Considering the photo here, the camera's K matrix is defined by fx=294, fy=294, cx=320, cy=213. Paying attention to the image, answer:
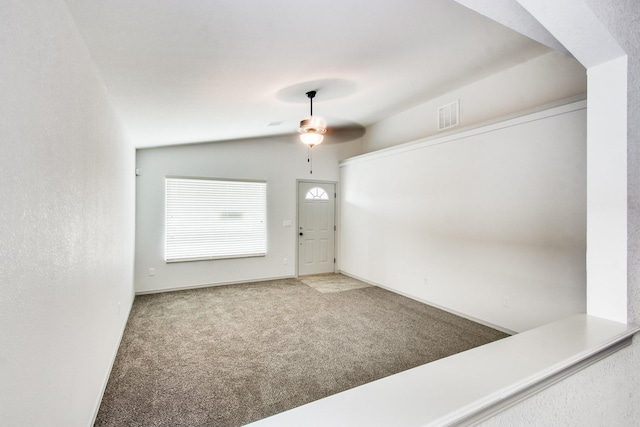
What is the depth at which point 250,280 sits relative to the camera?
19.5ft

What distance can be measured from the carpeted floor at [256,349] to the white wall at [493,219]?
1.47 feet

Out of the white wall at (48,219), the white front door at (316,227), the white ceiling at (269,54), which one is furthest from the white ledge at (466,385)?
the white front door at (316,227)

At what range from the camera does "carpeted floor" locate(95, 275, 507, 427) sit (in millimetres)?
2258

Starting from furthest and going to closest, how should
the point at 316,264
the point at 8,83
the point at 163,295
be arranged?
the point at 316,264 → the point at 163,295 → the point at 8,83

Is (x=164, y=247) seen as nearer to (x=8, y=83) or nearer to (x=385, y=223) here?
(x=385, y=223)

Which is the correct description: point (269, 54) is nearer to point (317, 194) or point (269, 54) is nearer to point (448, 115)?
point (448, 115)

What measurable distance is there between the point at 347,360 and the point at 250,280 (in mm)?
3458

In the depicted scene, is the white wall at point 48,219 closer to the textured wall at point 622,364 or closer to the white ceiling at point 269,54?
the white ceiling at point 269,54

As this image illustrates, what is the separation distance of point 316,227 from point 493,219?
371 centimetres

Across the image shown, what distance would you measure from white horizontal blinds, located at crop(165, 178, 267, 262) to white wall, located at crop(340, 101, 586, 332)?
2.47m

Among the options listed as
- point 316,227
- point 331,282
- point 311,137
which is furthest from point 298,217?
point 311,137

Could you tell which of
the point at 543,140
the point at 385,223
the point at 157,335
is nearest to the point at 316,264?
the point at 385,223

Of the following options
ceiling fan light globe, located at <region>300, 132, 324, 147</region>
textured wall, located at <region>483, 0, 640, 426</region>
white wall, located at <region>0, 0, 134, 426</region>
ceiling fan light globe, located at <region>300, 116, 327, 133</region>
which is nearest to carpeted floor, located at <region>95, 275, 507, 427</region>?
white wall, located at <region>0, 0, 134, 426</region>

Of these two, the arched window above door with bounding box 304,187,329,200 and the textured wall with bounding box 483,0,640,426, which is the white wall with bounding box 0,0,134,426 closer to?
the textured wall with bounding box 483,0,640,426
